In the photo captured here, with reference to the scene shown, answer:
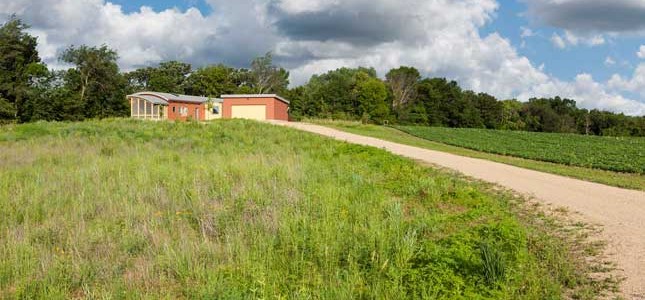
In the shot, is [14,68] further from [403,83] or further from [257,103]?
[403,83]

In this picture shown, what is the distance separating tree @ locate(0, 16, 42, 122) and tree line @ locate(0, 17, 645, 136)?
0.11 meters

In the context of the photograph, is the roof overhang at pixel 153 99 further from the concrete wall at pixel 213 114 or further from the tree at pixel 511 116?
the tree at pixel 511 116

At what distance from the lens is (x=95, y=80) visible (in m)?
55.7

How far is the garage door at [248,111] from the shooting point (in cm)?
4238

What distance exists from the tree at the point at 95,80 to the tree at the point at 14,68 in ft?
13.4

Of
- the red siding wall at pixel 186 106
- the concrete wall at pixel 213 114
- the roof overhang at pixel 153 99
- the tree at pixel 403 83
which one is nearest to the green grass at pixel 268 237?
the roof overhang at pixel 153 99

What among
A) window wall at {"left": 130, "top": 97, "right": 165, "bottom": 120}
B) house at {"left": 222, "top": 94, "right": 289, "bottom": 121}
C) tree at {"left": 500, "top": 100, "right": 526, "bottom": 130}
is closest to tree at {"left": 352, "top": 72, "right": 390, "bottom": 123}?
tree at {"left": 500, "top": 100, "right": 526, "bottom": 130}

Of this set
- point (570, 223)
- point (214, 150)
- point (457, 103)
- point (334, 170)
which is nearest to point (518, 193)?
point (570, 223)

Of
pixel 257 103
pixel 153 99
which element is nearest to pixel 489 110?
pixel 257 103

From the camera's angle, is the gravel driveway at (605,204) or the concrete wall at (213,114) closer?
the gravel driveway at (605,204)

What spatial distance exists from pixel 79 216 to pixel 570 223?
825 cm

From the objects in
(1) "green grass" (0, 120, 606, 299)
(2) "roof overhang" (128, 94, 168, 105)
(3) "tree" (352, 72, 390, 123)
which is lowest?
(1) "green grass" (0, 120, 606, 299)

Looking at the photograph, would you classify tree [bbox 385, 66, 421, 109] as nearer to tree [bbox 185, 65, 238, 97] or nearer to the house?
tree [bbox 185, 65, 238, 97]

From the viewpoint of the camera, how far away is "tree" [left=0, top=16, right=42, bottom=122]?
47.7 m
